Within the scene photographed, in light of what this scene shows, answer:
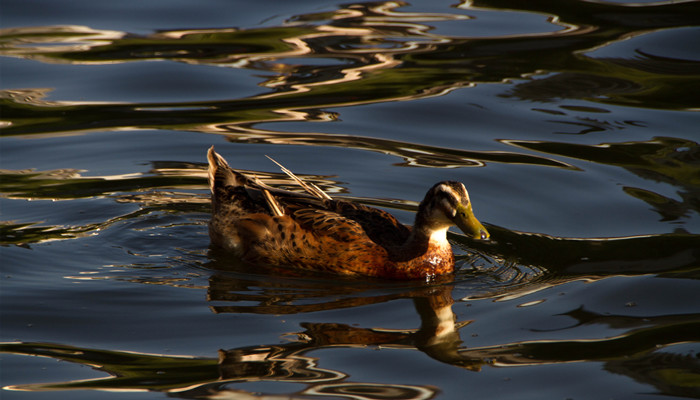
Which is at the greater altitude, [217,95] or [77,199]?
[217,95]

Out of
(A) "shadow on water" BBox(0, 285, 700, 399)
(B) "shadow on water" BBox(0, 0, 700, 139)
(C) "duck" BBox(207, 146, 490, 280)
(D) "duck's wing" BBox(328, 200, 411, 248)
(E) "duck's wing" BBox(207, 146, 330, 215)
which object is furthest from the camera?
(B) "shadow on water" BBox(0, 0, 700, 139)

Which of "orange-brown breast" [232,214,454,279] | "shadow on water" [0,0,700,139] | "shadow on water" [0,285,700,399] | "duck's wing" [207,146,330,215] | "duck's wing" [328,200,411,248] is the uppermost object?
"shadow on water" [0,0,700,139]

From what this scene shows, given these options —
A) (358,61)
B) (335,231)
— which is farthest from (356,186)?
(358,61)

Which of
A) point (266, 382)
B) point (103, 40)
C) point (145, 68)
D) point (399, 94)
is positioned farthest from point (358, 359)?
point (103, 40)

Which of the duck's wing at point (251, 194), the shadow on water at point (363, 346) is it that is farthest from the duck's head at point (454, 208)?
the duck's wing at point (251, 194)

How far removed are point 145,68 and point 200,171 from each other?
4198mm

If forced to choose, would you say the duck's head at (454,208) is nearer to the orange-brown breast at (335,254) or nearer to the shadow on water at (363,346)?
the orange-brown breast at (335,254)

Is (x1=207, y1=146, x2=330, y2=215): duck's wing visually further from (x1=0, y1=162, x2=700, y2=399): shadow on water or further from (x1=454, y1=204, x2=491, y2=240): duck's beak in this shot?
(x1=454, y1=204, x2=491, y2=240): duck's beak

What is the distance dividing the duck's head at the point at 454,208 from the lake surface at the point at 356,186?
0.50m

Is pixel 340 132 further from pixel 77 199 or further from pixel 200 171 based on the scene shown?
pixel 77 199

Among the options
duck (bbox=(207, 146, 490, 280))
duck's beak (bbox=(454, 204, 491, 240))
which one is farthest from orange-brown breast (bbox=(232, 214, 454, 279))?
duck's beak (bbox=(454, 204, 491, 240))

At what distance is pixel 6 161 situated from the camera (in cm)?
1177

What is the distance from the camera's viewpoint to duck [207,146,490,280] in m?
8.81

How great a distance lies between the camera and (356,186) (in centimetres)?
1107
